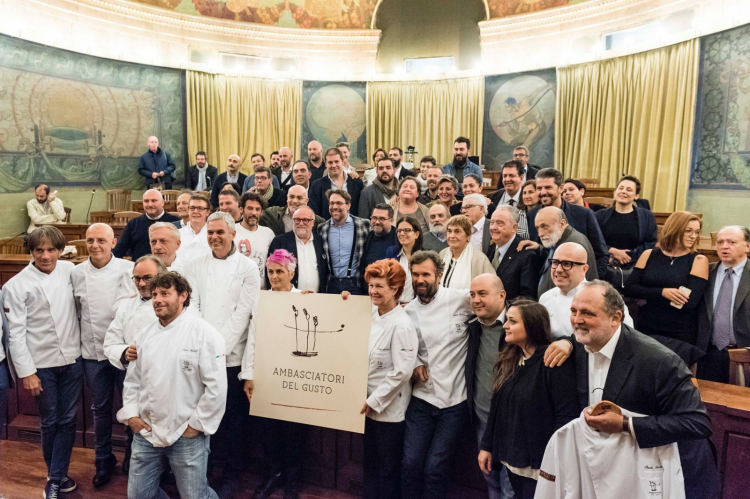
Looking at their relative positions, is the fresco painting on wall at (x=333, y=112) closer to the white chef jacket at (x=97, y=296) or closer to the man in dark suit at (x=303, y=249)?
the man in dark suit at (x=303, y=249)

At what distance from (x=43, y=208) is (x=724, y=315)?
10.5 m

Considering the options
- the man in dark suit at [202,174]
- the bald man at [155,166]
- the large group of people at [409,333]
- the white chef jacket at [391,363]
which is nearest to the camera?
the large group of people at [409,333]

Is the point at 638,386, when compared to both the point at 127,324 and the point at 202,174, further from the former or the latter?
the point at 202,174

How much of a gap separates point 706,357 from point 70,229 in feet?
28.2

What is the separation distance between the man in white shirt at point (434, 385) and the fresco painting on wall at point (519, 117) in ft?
33.0

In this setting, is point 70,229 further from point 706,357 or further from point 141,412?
point 706,357

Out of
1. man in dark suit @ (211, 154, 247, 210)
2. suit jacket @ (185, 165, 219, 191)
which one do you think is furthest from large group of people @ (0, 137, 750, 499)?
suit jacket @ (185, 165, 219, 191)

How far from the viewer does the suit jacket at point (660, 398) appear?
6.66 feet

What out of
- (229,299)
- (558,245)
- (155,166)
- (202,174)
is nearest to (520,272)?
(558,245)

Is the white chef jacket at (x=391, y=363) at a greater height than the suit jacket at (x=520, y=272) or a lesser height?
lesser

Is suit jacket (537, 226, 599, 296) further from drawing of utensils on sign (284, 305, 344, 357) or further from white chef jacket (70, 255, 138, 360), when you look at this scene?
white chef jacket (70, 255, 138, 360)

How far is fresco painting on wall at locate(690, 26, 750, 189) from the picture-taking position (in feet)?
25.5

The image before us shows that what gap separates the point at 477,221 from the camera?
13.9 ft

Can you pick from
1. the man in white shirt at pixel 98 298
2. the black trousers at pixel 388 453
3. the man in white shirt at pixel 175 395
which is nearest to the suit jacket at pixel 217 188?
the man in white shirt at pixel 98 298
